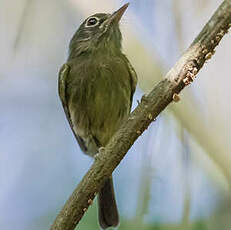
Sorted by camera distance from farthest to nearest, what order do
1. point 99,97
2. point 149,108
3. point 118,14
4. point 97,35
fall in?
point 97,35, point 118,14, point 99,97, point 149,108

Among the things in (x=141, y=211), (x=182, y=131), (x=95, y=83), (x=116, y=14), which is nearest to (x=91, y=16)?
(x=116, y=14)

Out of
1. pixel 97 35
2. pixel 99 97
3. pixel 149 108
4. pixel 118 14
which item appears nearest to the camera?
pixel 149 108

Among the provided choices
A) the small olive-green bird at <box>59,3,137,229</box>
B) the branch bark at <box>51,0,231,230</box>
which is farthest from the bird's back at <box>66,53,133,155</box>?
the branch bark at <box>51,0,231,230</box>

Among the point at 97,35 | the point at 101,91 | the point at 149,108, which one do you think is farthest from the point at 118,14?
the point at 149,108

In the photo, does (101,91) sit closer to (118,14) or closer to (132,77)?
(132,77)

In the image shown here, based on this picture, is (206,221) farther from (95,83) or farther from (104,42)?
(104,42)

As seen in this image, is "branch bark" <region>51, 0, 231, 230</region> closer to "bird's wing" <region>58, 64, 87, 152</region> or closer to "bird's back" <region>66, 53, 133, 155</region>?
"bird's back" <region>66, 53, 133, 155</region>

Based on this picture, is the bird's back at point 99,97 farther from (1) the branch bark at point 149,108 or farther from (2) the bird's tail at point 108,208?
(1) the branch bark at point 149,108
